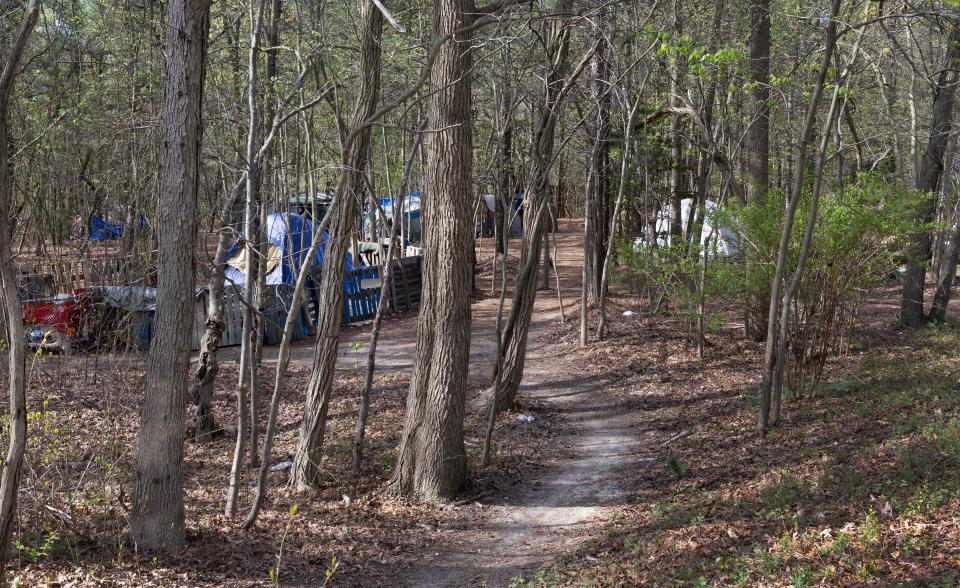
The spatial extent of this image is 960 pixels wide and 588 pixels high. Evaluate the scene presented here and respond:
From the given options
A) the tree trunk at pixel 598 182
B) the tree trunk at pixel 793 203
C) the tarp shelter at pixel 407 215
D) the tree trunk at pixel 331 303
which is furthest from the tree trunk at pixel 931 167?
the tarp shelter at pixel 407 215

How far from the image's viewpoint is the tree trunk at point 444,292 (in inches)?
Result: 369

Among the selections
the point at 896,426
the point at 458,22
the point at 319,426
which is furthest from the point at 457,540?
the point at 458,22

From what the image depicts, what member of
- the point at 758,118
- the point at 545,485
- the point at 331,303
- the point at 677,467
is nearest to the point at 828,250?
the point at 677,467

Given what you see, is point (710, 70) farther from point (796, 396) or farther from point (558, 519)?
point (558, 519)

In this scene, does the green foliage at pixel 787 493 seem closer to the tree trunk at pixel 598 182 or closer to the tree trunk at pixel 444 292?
the tree trunk at pixel 444 292

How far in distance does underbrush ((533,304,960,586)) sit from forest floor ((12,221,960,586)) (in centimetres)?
3

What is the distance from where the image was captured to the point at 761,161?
57.1ft

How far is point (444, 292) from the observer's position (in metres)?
9.49

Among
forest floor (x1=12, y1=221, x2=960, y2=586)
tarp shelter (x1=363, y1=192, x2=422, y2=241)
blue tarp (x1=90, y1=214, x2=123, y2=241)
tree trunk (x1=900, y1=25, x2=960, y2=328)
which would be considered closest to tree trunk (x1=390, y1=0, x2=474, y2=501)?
forest floor (x1=12, y1=221, x2=960, y2=586)

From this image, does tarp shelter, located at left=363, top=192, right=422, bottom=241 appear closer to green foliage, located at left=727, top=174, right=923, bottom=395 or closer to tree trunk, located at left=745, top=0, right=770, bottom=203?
tree trunk, located at left=745, top=0, right=770, bottom=203

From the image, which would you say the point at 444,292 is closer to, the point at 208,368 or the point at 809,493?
the point at 809,493

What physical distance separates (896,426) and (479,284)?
19999 mm

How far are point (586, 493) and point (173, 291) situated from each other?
212 inches

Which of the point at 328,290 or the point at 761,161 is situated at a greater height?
the point at 761,161
